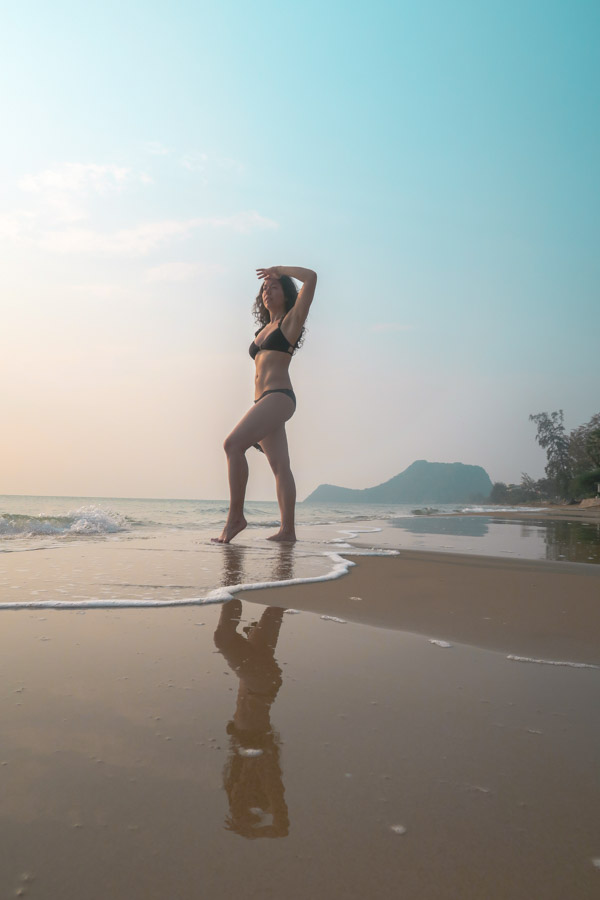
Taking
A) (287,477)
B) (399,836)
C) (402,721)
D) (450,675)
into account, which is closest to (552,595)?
(450,675)

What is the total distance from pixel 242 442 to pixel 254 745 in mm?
4707

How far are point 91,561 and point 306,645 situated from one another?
2.41m

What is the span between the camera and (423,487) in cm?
13062

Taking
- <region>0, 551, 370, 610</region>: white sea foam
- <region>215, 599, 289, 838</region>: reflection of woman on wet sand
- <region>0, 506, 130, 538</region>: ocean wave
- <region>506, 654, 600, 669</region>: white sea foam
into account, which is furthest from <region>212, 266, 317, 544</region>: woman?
<region>506, 654, 600, 669</region>: white sea foam

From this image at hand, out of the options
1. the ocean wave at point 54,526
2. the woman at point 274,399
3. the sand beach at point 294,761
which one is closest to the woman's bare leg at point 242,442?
the woman at point 274,399

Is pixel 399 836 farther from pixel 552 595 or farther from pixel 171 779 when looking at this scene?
pixel 552 595

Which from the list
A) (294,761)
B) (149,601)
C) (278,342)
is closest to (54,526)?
(278,342)

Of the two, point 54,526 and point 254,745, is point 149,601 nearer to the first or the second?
point 254,745

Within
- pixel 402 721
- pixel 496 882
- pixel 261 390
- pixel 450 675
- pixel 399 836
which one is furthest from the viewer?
pixel 261 390

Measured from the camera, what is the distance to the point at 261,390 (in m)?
6.16

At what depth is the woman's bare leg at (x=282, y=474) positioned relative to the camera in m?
6.09

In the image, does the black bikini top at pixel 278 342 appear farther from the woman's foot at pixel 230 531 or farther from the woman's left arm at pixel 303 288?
the woman's foot at pixel 230 531

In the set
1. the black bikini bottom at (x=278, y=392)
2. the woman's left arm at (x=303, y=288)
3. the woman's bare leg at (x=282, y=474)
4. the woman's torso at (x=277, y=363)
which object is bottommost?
the woman's bare leg at (x=282, y=474)

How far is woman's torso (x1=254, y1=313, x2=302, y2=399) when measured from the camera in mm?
6055
